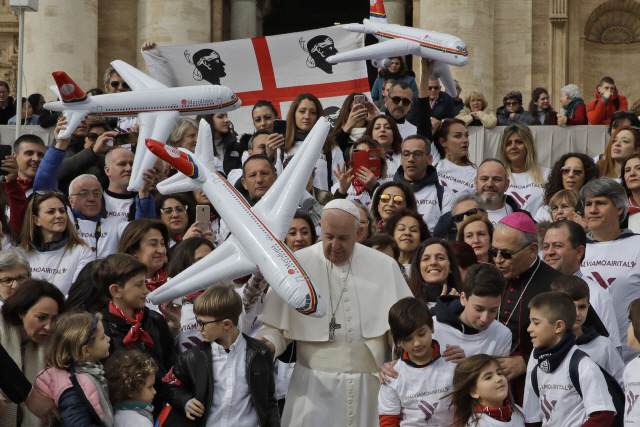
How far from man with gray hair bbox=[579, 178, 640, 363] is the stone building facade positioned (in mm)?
9137

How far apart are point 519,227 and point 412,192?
2001 mm

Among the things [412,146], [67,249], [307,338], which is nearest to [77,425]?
[307,338]

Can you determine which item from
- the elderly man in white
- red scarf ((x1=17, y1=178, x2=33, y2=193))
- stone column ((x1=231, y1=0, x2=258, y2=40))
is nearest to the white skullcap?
the elderly man in white

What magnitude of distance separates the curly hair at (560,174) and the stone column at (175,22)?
357 inches

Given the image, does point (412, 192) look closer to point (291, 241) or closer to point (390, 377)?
point (291, 241)

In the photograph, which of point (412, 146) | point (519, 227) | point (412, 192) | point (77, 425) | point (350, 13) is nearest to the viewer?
point (77, 425)

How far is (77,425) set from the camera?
522 centimetres

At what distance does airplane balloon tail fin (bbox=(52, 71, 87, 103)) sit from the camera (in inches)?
336

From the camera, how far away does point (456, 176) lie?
396 inches

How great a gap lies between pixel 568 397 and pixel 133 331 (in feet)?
8.69

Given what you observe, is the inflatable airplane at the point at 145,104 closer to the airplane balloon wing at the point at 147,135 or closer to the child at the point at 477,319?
the airplane balloon wing at the point at 147,135

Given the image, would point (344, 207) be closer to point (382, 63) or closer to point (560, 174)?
point (560, 174)

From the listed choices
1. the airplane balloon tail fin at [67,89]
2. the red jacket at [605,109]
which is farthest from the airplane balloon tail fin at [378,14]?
the red jacket at [605,109]

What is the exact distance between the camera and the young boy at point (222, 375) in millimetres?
5672
